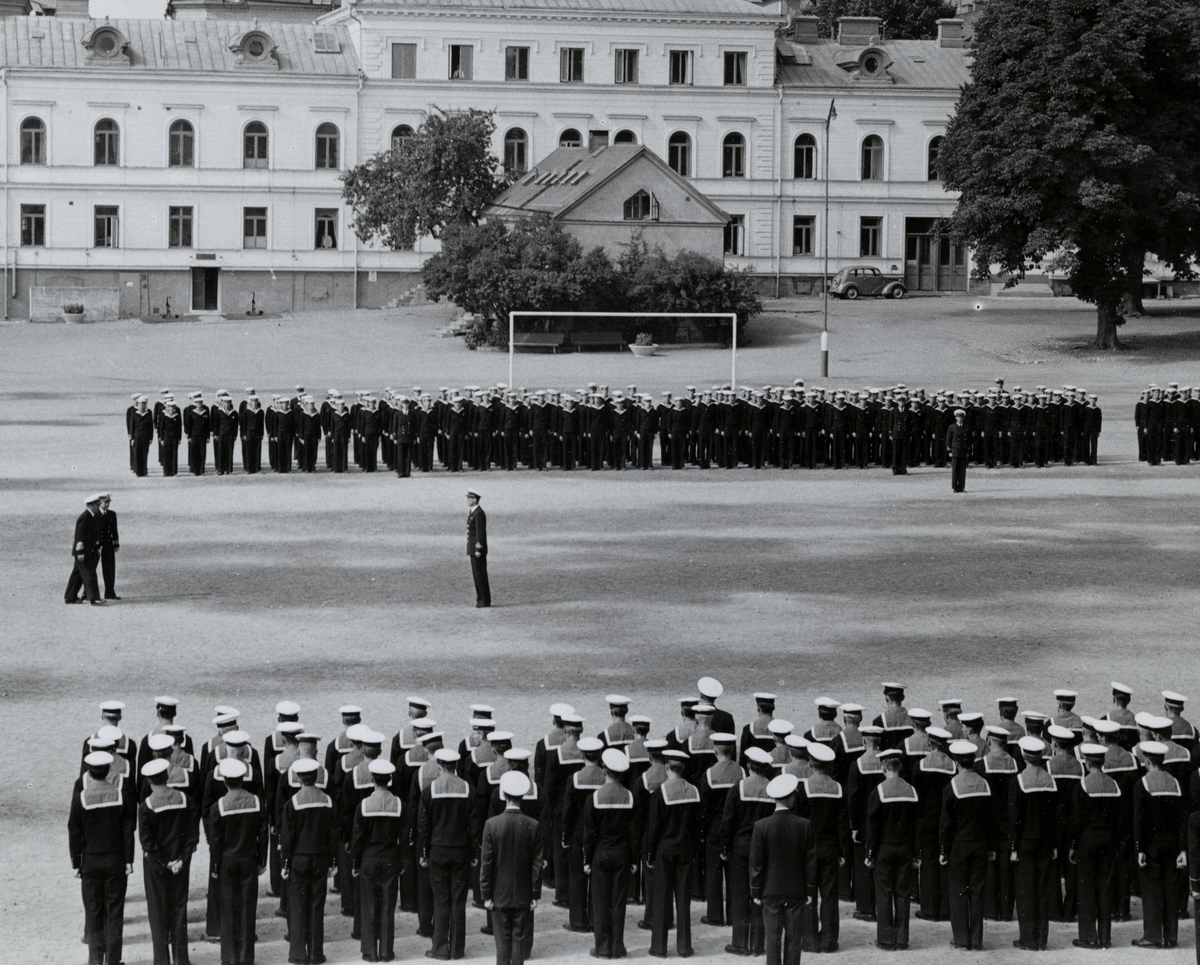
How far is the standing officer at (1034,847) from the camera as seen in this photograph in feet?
39.4

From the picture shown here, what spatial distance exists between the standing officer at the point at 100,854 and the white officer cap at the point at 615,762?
315 cm

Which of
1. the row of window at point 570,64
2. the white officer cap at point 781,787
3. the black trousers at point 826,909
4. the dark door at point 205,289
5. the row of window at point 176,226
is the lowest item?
the black trousers at point 826,909

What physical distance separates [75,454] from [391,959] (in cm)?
2440

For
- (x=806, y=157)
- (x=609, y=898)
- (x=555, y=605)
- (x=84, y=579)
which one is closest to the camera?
(x=609, y=898)

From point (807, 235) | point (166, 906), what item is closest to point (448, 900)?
point (166, 906)

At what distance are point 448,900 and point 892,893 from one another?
2987 mm

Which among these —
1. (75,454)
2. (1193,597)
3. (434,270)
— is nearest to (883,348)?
(434,270)

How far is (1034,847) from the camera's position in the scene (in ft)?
39.4

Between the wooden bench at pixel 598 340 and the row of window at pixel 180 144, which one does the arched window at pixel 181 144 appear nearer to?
the row of window at pixel 180 144

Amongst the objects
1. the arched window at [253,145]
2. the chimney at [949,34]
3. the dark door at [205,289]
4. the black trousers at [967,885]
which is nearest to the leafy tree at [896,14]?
the chimney at [949,34]

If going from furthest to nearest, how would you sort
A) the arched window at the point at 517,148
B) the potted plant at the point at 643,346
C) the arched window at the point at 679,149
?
1. the arched window at the point at 679,149
2. the arched window at the point at 517,148
3. the potted plant at the point at 643,346

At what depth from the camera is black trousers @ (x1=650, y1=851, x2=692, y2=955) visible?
461 inches

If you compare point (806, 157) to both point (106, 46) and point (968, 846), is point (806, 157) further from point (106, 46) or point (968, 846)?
point (968, 846)

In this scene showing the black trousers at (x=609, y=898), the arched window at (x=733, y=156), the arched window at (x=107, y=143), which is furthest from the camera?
the arched window at (x=733, y=156)
